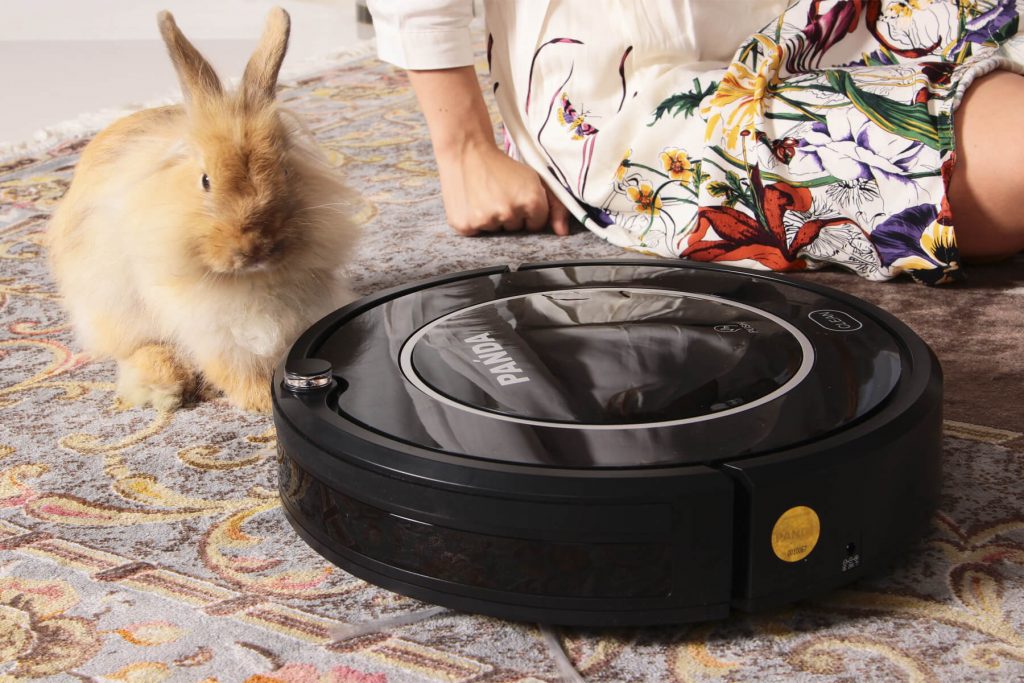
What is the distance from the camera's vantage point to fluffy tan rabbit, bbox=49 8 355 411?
1000 mm

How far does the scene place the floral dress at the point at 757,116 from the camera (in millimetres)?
1385

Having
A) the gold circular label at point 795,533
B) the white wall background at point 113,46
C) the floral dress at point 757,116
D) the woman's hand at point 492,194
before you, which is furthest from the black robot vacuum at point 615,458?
the white wall background at point 113,46

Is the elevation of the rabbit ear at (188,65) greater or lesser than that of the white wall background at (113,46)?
greater

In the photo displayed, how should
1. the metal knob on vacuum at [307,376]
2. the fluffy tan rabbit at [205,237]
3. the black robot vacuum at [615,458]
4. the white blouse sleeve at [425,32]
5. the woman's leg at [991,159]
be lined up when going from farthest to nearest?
1. the white blouse sleeve at [425,32]
2. the woman's leg at [991,159]
3. the fluffy tan rabbit at [205,237]
4. the metal knob on vacuum at [307,376]
5. the black robot vacuum at [615,458]

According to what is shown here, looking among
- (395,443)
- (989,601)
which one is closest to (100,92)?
(395,443)

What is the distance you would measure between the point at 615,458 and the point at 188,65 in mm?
590

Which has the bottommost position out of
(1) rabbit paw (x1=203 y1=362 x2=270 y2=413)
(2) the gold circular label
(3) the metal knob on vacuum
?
(1) rabbit paw (x1=203 y1=362 x2=270 y2=413)

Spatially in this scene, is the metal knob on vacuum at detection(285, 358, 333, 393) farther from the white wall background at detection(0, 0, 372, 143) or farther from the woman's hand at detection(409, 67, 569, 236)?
the white wall background at detection(0, 0, 372, 143)

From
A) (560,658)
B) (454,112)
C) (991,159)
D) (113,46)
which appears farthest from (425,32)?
(113,46)

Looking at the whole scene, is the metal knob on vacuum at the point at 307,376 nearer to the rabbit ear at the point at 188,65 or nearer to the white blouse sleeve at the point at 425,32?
the rabbit ear at the point at 188,65

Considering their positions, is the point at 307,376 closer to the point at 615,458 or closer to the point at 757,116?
the point at 615,458

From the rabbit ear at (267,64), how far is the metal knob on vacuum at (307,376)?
1.01 feet

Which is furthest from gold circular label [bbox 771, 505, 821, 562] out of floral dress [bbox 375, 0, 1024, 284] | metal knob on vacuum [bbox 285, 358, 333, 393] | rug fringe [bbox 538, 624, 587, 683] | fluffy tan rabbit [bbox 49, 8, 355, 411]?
floral dress [bbox 375, 0, 1024, 284]

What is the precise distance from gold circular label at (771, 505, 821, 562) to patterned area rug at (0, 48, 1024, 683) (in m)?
0.06
